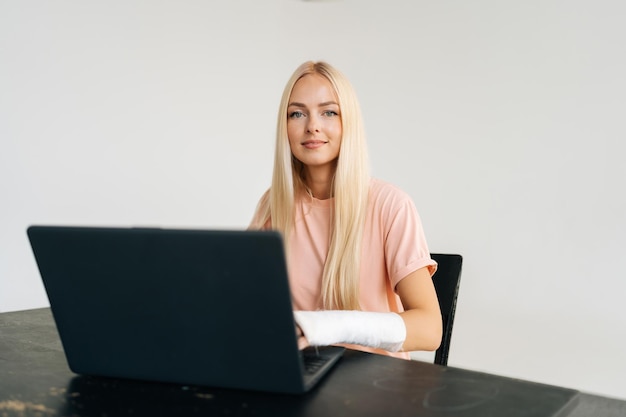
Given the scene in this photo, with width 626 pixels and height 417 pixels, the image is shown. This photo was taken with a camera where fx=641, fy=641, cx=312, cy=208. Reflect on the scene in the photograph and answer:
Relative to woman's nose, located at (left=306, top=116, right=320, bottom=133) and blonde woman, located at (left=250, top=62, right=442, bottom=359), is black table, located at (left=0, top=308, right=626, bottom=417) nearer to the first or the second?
blonde woman, located at (left=250, top=62, right=442, bottom=359)

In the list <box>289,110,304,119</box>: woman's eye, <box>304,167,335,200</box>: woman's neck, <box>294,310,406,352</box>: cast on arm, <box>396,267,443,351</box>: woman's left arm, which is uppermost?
<box>289,110,304,119</box>: woman's eye

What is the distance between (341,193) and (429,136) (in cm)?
164

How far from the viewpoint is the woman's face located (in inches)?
62.4

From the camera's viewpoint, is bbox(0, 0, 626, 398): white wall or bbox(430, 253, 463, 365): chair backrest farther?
bbox(0, 0, 626, 398): white wall

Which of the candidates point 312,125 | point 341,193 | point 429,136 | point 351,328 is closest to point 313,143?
point 312,125

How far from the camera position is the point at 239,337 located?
821mm

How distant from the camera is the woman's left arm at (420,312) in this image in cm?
128

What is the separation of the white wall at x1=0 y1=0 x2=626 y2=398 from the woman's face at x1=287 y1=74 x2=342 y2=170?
1.40 m

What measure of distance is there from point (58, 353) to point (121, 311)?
0.35 m

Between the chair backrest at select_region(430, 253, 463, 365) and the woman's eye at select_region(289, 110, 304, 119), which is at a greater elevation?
the woman's eye at select_region(289, 110, 304, 119)

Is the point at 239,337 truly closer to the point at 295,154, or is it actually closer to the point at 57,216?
the point at 295,154

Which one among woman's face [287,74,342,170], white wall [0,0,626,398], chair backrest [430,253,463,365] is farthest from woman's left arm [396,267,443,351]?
white wall [0,0,626,398]

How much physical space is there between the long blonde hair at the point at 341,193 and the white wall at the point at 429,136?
136 centimetres

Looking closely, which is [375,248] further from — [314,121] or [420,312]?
[314,121]
